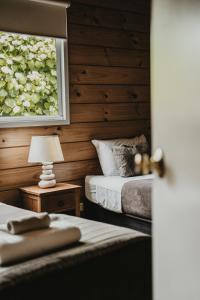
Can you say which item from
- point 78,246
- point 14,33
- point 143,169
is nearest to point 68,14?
point 14,33

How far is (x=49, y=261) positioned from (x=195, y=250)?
853mm

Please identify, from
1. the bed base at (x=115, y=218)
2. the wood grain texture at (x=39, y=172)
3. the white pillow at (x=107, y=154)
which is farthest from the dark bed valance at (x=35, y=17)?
the bed base at (x=115, y=218)

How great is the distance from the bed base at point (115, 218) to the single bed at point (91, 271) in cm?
146

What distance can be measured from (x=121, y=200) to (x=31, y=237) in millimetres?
2042

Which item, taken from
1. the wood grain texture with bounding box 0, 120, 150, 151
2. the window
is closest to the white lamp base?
the wood grain texture with bounding box 0, 120, 150, 151

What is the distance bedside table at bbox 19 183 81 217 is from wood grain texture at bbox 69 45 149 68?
1.32 metres

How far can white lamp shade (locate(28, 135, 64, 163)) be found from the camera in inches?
146

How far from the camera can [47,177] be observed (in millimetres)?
3891

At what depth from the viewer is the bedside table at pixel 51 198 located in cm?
366

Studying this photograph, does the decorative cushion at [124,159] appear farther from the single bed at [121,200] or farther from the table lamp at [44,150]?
the table lamp at [44,150]

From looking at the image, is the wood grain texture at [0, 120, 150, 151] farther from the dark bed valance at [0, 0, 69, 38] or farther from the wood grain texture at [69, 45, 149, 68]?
the dark bed valance at [0, 0, 69, 38]

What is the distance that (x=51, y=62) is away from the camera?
4.21 m

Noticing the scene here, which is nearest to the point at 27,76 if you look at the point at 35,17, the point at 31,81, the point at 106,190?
the point at 31,81

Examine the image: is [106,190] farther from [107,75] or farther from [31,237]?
[31,237]
